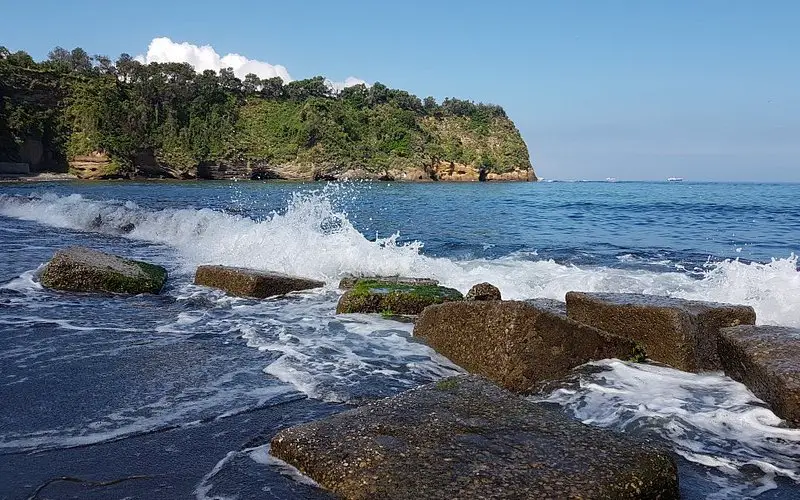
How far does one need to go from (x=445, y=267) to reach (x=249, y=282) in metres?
3.92

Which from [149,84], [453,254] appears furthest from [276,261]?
[149,84]

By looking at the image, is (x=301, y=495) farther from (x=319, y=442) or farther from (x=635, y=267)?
(x=635, y=267)

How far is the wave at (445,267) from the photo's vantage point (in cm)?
790

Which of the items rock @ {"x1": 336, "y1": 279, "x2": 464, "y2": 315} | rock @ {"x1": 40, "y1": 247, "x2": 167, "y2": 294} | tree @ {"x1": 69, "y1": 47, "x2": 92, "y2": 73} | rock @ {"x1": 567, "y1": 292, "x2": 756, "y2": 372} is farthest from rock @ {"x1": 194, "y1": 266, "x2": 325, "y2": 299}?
tree @ {"x1": 69, "y1": 47, "x2": 92, "y2": 73}

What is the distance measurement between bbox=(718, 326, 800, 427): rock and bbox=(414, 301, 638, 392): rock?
31.1 inches

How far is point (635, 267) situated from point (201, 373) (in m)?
9.07

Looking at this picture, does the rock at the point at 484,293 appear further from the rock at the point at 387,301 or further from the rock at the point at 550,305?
the rock at the point at 550,305

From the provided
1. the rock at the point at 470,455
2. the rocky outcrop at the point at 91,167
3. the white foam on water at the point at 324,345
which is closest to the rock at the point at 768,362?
the rock at the point at 470,455

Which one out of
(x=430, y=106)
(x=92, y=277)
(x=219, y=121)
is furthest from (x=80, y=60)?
(x=92, y=277)

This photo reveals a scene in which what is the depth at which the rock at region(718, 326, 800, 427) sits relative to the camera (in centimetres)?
392

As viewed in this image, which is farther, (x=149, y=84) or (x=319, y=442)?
(x=149, y=84)

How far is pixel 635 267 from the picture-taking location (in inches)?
445

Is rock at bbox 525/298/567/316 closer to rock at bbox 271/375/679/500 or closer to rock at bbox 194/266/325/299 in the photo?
rock at bbox 271/375/679/500

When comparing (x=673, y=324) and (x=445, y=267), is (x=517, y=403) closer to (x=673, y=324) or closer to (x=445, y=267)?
(x=673, y=324)
